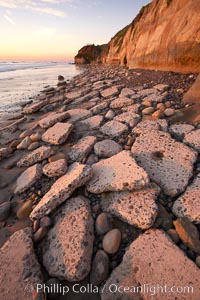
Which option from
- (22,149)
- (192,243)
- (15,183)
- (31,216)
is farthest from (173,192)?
(22,149)

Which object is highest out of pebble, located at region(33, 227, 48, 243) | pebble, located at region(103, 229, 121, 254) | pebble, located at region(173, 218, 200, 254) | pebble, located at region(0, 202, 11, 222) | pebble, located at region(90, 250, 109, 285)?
pebble, located at region(173, 218, 200, 254)

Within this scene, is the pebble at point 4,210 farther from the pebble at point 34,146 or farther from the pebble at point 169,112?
the pebble at point 169,112

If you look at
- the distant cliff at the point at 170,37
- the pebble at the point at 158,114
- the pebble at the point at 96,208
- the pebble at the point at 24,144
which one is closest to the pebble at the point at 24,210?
the pebble at the point at 96,208

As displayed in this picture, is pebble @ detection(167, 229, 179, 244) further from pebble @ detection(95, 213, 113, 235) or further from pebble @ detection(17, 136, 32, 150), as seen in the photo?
pebble @ detection(17, 136, 32, 150)

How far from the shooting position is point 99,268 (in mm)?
1367

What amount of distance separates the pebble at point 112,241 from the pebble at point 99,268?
0.16 feet

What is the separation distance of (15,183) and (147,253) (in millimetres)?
1730

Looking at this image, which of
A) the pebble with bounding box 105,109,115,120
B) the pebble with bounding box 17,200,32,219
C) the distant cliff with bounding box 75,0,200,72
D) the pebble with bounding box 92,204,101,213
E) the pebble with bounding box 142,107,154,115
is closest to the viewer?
the pebble with bounding box 92,204,101,213

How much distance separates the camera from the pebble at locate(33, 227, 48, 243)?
1610mm

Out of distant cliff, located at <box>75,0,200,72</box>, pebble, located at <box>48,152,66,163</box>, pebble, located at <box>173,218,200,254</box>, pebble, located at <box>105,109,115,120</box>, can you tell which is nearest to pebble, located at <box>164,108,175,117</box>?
pebble, located at <box>105,109,115,120</box>

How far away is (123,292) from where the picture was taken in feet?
4.06

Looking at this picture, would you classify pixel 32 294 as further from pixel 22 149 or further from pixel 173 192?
pixel 22 149

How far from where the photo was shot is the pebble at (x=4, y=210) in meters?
1.90

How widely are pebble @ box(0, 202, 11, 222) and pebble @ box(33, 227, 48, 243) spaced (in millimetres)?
476
